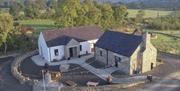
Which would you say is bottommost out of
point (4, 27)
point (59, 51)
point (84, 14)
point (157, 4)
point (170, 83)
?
point (157, 4)

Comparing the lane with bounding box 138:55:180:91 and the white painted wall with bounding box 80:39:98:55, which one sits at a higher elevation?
the white painted wall with bounding box 80:39:98:55

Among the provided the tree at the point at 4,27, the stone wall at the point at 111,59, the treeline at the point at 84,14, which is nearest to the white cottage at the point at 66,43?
the stone wall at the point at 111,59

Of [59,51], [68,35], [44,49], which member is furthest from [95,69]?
[44,49]

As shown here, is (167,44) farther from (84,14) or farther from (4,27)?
(4,27)

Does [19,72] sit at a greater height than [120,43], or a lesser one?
lesser

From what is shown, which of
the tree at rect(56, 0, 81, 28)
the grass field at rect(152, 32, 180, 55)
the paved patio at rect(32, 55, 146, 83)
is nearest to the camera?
the paved patio at rect(32, 55, 146, 83)

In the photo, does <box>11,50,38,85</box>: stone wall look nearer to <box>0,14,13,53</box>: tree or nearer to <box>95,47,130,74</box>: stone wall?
<box>0,14,13,53</box>: tree

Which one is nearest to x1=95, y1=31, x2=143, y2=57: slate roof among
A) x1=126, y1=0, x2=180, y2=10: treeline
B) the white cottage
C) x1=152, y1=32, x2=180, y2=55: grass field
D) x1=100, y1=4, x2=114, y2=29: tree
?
the white cottage

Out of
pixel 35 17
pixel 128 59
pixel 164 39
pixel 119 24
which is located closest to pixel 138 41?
pixel 128 59

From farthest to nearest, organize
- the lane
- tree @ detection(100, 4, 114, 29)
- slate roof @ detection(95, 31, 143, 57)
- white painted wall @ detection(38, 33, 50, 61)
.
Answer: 1. tree @ detection(100, 4, 114, 29)
2. white painted wall @ detection(38, 33, 50, 61)
3. slate roof @ detection(95, 31, 143, 57)
4. the lane
